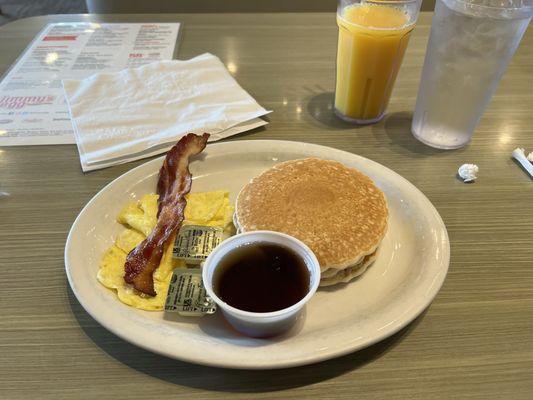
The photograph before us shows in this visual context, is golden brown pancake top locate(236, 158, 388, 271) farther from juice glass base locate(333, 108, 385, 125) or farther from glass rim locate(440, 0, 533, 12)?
glass rim locate(440, 0, 533, 12)

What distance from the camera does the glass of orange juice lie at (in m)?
1.24

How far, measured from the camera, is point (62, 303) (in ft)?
2.80

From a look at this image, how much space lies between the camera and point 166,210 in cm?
103

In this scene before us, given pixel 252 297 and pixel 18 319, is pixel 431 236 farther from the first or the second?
pixel 18 319

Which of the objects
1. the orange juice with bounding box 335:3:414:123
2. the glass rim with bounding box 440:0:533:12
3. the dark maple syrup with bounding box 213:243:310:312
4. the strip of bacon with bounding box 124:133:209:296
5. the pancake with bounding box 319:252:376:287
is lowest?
the pancake with bounding box 319:252:376:287

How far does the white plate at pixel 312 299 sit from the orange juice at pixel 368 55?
300 millimetres

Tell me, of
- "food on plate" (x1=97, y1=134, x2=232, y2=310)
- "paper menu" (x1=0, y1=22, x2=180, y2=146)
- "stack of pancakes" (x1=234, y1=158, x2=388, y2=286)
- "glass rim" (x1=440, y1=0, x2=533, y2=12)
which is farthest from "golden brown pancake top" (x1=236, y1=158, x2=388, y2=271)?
"paper menu" (x1=0, y1=22, x2=180, y2=146)

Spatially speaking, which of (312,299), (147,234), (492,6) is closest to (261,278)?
(312,299)

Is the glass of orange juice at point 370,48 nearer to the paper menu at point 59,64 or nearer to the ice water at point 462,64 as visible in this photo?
the ice water at point 462,64

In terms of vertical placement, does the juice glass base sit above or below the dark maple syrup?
below

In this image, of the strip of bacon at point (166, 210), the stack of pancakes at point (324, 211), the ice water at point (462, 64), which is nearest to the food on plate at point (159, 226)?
the strip of bacon at point (166, 210)

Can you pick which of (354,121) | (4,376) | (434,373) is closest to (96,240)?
(4,376)

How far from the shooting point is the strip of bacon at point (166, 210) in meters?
0.87

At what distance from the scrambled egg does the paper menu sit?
468 millimetres
